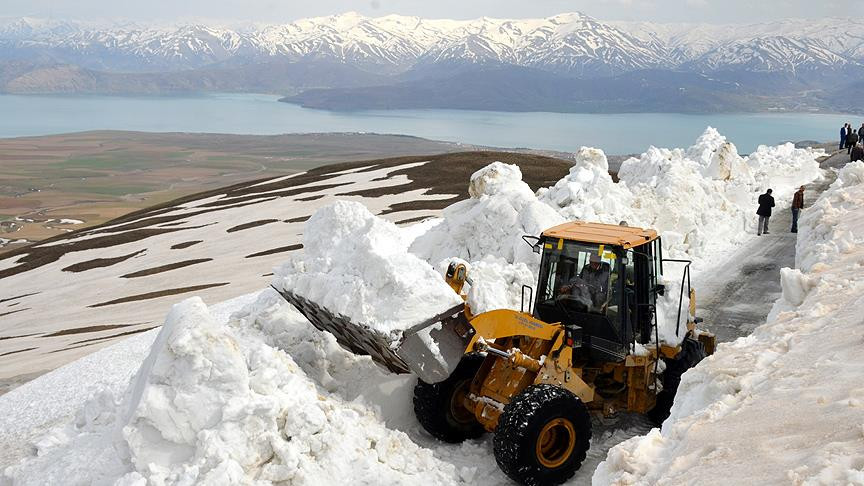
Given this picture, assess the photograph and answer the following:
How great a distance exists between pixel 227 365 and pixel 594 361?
5.09 meters

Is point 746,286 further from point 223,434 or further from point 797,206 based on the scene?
point 223,434

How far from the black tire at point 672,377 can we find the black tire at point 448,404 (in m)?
2.91

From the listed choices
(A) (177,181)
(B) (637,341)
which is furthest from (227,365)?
(A) (177,181)

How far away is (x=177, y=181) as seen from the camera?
6900 inches

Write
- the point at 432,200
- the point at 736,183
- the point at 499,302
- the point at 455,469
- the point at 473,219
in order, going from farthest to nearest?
the point at 432,200 < the point at 736,183 < the point at 473,219 < the point at 499,302 < the point at 455,469

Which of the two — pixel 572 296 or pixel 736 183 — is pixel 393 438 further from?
pixel 736 183

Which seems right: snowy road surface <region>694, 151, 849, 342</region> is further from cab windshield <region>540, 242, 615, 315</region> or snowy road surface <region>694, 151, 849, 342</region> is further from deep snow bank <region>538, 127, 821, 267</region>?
cab windshield <region>540, 242, 615, 315</region>

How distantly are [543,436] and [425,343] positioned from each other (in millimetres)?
1925

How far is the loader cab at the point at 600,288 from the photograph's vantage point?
30.2 feet

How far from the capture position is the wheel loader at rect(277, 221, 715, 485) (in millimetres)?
8312

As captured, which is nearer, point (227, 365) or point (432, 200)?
point (227, 365)

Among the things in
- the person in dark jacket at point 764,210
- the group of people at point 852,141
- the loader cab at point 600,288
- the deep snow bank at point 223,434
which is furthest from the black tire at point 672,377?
the group of people at point 852,141

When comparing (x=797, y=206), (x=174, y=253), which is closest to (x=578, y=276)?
(x=797, y=206)

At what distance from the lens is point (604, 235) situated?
31.7ft
